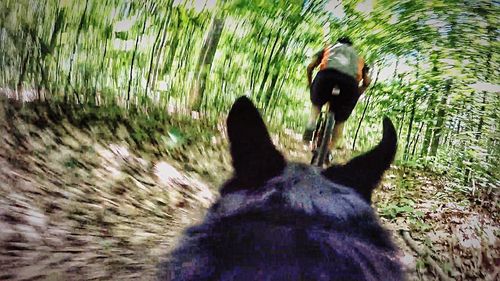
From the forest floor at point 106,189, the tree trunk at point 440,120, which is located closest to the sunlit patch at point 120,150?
the forest floor at point 106,189

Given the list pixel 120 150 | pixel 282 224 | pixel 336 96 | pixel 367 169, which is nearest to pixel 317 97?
pixel 336 96

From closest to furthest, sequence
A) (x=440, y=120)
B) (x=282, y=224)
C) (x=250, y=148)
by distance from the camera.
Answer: (x=282, y=224) < (x=250, y=148) < (x=440, y=120)

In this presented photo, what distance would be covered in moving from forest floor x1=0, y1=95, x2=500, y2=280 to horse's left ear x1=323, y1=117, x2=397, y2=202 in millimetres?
55

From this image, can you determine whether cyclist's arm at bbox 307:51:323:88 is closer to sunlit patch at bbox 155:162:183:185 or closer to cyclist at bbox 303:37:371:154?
cyclist at bbox 303:37:371:154

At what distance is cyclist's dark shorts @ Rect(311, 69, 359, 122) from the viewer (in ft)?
4.89

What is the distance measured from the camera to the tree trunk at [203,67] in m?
1.47

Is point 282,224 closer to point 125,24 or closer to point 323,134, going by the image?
point 323,134

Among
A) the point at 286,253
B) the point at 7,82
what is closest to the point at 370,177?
the point at 286,253

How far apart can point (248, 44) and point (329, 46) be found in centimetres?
26

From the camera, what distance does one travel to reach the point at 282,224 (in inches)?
51.8

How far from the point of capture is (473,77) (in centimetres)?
165

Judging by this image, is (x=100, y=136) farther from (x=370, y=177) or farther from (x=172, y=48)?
(x=370, y=177)

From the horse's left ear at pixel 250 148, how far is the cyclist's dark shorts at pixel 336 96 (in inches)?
8.2

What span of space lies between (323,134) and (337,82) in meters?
0.17
